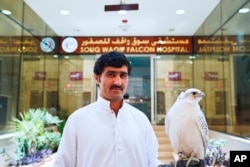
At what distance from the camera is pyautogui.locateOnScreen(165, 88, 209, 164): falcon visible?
168 cm

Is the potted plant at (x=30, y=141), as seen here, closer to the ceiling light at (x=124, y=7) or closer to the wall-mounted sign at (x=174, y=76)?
the ceiling light at (x=124, y=7)

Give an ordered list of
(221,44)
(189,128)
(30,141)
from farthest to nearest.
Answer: (221,44), (30,141), (189,128)

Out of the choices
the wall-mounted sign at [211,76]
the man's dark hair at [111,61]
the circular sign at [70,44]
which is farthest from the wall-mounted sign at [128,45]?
the man's dark hair at [111,61]

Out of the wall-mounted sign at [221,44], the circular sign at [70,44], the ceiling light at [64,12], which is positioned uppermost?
the ceiling light at [64,12]

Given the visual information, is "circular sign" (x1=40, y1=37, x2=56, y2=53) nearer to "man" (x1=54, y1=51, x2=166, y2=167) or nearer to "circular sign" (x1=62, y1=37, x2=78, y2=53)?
"circular sign" (x1=62, y1=37, x2=78, y2=53)

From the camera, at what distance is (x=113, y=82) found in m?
1.42

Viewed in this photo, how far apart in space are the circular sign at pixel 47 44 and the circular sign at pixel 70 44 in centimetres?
43

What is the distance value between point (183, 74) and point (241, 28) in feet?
11.2

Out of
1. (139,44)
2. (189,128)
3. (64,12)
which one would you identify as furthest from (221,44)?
(189,128)

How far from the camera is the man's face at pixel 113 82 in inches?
56.2

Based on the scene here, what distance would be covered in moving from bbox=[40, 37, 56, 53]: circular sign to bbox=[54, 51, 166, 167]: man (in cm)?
533

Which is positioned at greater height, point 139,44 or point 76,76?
point 139,44

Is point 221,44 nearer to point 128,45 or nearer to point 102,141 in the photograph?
point 128,45

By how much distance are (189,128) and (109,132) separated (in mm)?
591
